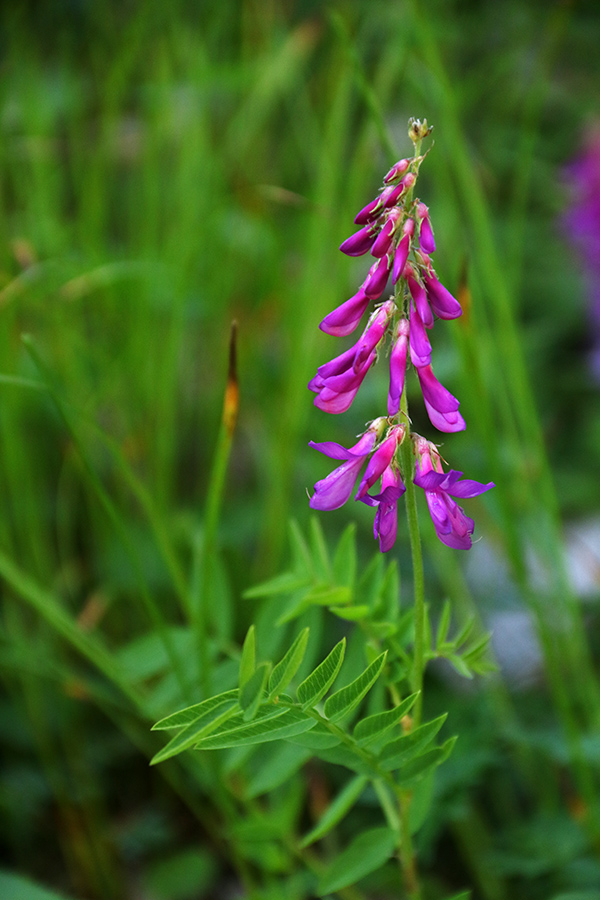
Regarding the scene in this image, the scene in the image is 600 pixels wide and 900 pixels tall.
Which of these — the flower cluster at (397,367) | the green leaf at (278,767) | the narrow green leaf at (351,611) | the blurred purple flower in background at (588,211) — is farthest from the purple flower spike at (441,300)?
the blurred purple flower in background at (588,211)

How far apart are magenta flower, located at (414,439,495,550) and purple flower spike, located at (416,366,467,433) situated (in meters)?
0.02

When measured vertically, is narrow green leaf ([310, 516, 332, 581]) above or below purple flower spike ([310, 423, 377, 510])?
below

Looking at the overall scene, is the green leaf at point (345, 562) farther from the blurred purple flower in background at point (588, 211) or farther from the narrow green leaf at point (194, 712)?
the blurred purple flower in background at point (588, 211)

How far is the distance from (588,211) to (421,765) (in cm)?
156

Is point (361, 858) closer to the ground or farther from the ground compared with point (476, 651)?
closer to the ground

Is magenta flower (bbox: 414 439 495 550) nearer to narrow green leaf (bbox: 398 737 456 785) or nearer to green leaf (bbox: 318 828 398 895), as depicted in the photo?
narrow green leaf (bbox: 398 737 456 785)

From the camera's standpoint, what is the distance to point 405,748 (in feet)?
1.84

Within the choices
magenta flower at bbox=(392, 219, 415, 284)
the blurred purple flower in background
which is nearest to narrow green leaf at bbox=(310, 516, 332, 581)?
magenta flower at bbox=(392, 219, 415, 284)

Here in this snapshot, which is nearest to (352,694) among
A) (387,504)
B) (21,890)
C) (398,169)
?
(387,504)

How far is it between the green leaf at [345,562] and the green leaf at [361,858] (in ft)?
0.65

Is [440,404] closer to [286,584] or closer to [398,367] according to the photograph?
[398,367]

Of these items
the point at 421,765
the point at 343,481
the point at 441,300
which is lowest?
the point at 421,765

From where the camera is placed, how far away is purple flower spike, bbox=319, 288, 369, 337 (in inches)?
21.0

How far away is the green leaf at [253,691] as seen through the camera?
1.59ft
